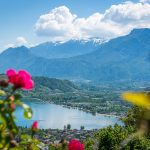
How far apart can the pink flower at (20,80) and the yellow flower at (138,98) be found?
2.96 feet

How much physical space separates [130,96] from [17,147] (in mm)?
1386

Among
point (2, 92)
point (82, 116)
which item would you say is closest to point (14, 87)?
point (2, 92)

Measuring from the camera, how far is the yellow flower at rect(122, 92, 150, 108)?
6.08 feet

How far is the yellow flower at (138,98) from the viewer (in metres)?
1.85

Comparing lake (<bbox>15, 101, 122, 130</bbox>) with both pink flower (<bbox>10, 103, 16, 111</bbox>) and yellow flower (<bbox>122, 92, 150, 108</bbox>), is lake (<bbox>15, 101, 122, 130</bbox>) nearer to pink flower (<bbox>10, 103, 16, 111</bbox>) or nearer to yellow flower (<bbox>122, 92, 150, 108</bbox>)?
pink flower (<bbox>10, 103, 16, 111</bbox>)

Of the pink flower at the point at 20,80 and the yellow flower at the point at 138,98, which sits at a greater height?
the pink flower at the point at 20,80

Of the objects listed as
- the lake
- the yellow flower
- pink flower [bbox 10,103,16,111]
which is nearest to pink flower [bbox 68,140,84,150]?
pink flower [bbox 10,103,16,111]

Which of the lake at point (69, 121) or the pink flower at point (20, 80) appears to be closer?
the pink flower at point (20, 80)

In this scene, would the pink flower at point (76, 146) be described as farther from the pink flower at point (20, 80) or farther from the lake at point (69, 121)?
the lake at point (69, 121)

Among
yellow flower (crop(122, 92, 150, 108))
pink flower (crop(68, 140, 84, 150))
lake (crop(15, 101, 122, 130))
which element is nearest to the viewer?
yellow flower (crop(122, 92, 150, 108))

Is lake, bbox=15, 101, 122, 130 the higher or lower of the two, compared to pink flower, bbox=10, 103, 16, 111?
lower

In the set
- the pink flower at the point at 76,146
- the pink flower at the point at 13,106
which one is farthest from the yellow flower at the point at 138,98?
the pink flower at the point at 76,146

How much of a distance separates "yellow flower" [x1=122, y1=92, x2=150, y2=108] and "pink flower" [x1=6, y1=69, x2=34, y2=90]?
90cm

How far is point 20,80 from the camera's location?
2723mm
